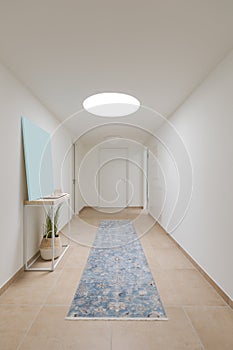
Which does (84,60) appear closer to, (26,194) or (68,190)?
(26,194)

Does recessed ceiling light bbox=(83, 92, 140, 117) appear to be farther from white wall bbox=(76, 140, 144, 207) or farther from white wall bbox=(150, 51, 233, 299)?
white wall bbox=(76, 140, 144, 207)

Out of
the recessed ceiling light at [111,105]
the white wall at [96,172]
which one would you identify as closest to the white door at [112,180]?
the white wall at [96,172]

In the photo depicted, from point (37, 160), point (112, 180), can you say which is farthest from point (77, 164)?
point (37, 160)

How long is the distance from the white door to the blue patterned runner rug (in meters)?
4.67

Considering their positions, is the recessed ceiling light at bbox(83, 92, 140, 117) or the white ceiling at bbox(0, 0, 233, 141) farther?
the recessed ceiling light at bbox(83, 92, 140, 117)

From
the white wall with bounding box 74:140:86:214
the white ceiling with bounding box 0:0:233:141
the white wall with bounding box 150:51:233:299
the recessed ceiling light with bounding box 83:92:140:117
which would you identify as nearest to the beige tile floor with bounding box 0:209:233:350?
the white wall with bounding box 150:51:233:299

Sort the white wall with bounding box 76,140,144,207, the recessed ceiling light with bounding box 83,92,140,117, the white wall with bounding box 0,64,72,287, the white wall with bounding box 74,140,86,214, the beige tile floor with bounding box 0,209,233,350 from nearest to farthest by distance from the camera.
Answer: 1. the beige tile floor with bounding box 0,209,233,350
2. the white wall with bounding box 0,64,72,287
3. the recessed ceiling light with bounding box 83,92,140,117
4. the white wall with bounding box 74,140,86,214
5. the white wall with bounding box 76,140,144,207

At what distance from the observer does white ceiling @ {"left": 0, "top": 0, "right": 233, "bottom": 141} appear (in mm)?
1582

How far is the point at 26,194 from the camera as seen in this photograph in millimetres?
2889

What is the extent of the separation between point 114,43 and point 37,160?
1725 millimetres

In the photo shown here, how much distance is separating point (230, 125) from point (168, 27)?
0.93 metres

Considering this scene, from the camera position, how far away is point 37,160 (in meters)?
3.09

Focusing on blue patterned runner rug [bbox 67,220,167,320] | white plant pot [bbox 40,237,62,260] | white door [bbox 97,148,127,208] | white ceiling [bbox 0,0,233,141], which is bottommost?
blue patterned runner rug [bbox 67,220,167,320]

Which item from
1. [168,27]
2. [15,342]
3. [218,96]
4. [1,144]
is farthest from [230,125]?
[15,342]
